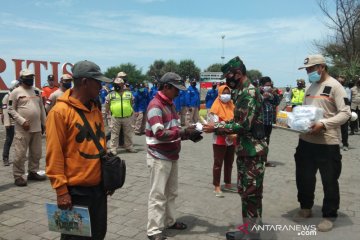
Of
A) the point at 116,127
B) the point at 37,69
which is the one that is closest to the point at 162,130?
the point at 116,127

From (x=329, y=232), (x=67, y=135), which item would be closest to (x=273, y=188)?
(x=329, y=232)

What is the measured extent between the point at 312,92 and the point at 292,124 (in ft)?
1.88

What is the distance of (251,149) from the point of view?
12.6 feet

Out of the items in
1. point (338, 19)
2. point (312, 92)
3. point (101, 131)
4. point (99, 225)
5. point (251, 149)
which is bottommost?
point (99, 225)

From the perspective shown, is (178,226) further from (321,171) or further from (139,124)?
(139,124)

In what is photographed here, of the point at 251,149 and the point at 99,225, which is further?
the point at 251,149

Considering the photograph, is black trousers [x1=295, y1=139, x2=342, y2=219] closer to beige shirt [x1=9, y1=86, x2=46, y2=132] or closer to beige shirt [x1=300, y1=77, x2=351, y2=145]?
beige shirt [x1=300, y1=77, x2=351, y2=145]

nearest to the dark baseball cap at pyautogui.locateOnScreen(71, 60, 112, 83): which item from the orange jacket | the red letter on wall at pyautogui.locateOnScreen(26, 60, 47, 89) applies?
the orange jacket

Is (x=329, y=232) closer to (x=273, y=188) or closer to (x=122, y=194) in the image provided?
(x=273, y=188)

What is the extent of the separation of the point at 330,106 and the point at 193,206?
2.47 meters

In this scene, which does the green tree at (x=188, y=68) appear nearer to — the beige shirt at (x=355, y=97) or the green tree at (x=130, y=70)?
the green tree at (x=130, y=70)

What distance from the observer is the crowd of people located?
112 inches

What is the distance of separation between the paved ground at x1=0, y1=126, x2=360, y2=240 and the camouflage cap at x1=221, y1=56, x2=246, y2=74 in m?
2.04

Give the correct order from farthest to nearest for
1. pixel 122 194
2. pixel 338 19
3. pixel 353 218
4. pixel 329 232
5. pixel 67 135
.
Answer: pixel 338 19, pixel 122 194, pixel 353 218, pixel 329 232, pixel 67 135
